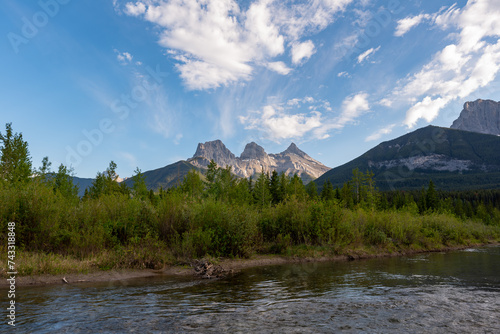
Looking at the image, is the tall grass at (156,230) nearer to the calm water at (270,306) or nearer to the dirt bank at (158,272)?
the dirt bank at (158,272)

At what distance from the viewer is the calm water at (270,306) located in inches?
319

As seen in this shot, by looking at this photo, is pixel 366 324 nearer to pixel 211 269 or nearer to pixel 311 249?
pixel 211 269

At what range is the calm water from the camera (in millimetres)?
8109

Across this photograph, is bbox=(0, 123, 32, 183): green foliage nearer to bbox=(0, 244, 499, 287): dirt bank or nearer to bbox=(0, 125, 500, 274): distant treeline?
bbox=(0, 125, 500, 274): distant treeline

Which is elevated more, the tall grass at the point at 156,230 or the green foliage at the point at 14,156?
the green foliage at the point at 14,156

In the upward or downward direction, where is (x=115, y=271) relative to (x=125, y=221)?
downward

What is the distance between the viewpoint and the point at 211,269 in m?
16.4

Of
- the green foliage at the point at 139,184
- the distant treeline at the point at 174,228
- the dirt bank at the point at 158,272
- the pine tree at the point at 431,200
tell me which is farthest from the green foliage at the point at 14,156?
the pine tree at the point at 431,200

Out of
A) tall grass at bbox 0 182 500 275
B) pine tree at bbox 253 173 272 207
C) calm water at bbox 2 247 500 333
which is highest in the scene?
pine tree at bbox 253 173 272 207

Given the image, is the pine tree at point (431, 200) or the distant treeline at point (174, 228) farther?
the pine tree at point (431, 200)

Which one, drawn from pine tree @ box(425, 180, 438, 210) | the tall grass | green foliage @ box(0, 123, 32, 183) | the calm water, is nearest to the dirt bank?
the tall grass

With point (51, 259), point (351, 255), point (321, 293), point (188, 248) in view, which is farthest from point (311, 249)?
point (51, 259)

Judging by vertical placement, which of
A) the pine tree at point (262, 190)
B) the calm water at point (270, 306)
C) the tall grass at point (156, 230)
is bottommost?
the calm water at point (270, 306)

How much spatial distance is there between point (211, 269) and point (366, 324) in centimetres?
1004
